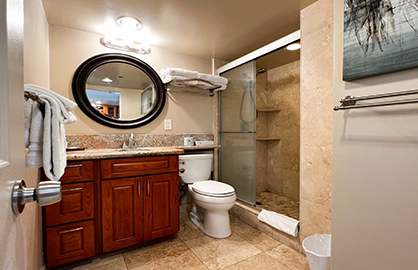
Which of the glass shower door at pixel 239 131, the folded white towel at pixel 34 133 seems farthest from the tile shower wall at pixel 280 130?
the folded white towel at pixel 34 133

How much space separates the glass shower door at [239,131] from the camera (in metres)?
2.42

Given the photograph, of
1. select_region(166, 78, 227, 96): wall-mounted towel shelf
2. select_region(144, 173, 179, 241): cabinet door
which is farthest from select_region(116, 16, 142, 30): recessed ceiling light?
select_region(144, 173, 179, 241): cabinet door

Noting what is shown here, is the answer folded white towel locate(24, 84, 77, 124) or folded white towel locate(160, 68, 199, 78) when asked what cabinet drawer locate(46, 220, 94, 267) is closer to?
folded white towel locate(24, 84, 77, 124)

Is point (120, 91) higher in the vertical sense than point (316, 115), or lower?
higher

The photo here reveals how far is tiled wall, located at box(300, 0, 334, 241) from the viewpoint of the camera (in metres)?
1.59

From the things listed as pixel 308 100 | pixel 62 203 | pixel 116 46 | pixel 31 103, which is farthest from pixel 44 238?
pixel 308 100

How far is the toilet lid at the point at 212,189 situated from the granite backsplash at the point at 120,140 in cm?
67

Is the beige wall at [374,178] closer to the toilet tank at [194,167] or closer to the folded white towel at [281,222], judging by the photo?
the folded white towel at [281,222]

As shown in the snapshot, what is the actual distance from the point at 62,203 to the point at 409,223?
202 centimetres

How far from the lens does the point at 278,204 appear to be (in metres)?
2.85

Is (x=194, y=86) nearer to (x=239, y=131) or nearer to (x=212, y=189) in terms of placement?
(x=239, y=131)

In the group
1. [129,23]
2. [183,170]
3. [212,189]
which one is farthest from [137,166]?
[129,23]

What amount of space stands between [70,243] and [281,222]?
69.7 inches

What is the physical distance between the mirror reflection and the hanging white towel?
129 cm
